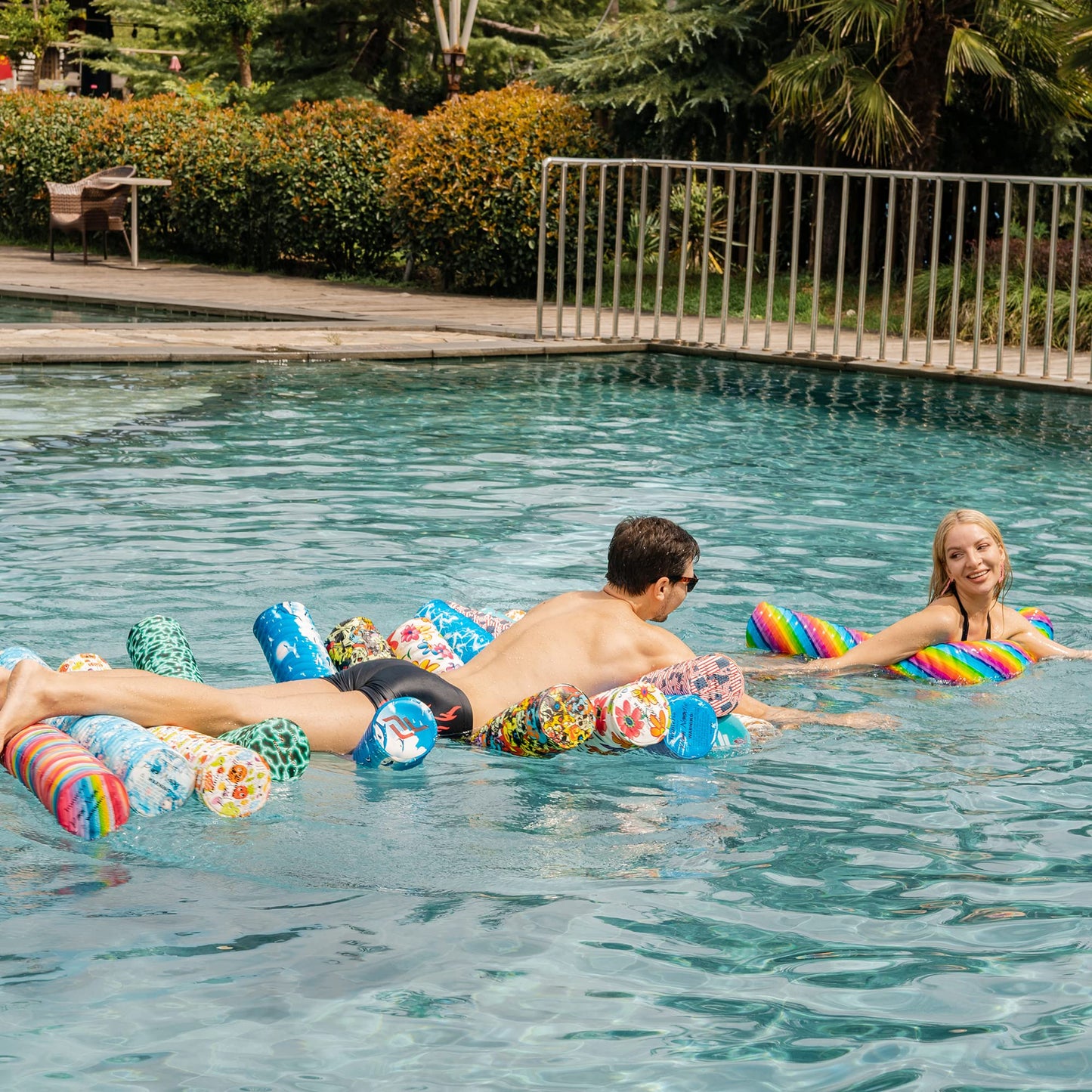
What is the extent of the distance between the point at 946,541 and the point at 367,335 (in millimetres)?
9868

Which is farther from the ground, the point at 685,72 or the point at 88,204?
the point at 685,72

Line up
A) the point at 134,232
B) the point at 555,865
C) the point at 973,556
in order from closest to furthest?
1. the point at 555,865
2. the point at 973,556
3. the point at 134,232

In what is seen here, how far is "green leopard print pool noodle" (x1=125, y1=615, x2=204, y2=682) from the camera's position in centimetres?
556

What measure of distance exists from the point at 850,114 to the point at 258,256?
341 inches

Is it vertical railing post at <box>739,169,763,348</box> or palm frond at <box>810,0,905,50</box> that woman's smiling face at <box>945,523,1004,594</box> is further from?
palm frond at <box>810,0,905,50</box>

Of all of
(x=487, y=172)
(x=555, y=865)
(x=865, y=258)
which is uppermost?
(x=487, y=172)

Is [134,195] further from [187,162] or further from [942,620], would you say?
[942,620]

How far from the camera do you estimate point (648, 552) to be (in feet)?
18.1

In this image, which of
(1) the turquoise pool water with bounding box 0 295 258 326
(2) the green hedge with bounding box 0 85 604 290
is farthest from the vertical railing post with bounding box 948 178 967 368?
(1) the turquoise pool water with bounding box 0 295 258 326

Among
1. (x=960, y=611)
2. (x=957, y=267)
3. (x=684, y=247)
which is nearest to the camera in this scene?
(x=960, y=611)

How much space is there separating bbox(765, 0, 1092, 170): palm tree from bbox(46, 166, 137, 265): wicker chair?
28.5 ft

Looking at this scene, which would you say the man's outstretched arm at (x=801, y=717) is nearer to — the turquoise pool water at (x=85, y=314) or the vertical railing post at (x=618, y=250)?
the vertical railing post at (x=618, y=250)

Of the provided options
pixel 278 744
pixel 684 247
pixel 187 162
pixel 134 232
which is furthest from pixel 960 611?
pixel 187 162

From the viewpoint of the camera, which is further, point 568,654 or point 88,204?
point 88,204
